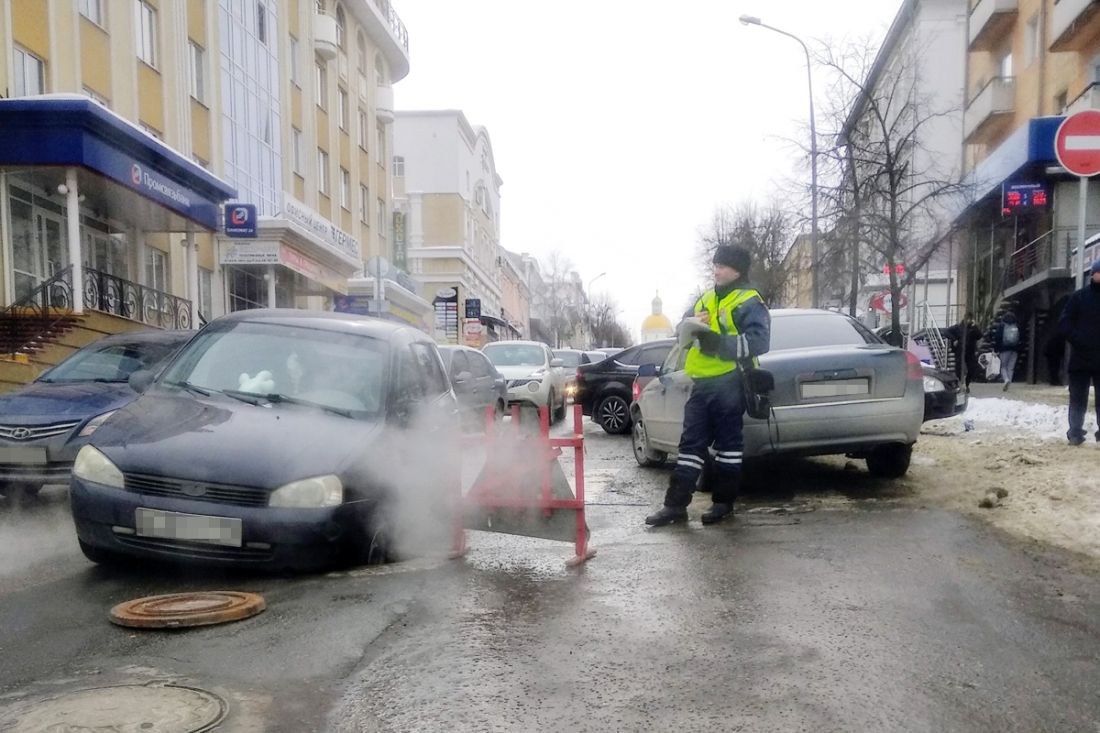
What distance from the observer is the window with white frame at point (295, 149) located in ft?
104

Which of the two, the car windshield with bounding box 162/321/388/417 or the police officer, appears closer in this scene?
the car windshield with bounding box 162/321/388/417

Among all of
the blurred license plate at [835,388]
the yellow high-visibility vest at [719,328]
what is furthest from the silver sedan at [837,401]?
the yellow high-visibility vest at [719,328]

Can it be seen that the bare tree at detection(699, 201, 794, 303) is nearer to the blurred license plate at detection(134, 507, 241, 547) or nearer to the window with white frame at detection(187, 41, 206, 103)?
the window with white frame at detection(187, 41, 206, 103)

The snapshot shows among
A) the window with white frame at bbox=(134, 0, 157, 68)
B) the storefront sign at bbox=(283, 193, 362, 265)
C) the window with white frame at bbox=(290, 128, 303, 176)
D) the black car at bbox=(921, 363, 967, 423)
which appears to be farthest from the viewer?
the window with white frame at bbox=(290, 128, 303, 176)

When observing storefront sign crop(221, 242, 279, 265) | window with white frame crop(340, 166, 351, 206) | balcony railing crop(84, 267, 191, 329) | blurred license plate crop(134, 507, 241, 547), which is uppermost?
window with white frame crop(340, 166, 351, 206)

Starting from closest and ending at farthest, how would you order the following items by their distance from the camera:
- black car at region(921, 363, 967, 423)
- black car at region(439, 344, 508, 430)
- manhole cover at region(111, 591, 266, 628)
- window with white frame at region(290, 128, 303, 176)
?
manhole cover at region(111, 591, 266, 628)
black car at region(921, 363, 967, 423)
black car at region(439, 344, 508, 430)
window with white frame at region(290, 128, 303, 176)

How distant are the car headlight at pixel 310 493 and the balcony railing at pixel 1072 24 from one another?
24.6 metres

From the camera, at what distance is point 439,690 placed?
3.29 meters

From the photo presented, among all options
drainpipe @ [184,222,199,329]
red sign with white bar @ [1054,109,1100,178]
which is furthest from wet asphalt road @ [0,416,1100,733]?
drainpipe @ [184,222,199,329]

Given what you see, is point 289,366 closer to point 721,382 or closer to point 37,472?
point 37,472

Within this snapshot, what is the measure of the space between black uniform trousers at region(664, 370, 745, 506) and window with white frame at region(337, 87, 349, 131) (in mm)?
33084

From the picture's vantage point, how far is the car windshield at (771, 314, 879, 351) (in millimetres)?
8000

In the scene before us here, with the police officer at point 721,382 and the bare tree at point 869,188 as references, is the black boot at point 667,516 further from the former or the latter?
the bare tree at point 869,188

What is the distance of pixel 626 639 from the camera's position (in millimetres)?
3881
